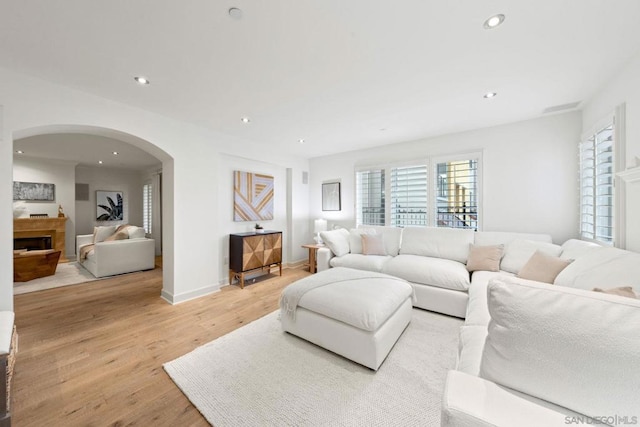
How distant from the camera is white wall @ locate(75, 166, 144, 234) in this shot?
21.7 feet

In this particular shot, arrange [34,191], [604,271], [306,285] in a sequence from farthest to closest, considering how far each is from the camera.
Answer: [34,191]
[306,285]
[604,271]

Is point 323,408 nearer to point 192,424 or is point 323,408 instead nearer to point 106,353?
point 192,424

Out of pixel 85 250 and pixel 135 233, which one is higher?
pixel 135 233

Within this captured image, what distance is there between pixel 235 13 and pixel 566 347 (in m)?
2.31

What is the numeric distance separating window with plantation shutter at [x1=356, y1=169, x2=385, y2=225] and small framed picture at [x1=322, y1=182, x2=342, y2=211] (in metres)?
0.48

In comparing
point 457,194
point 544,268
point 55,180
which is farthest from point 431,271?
point 55,180

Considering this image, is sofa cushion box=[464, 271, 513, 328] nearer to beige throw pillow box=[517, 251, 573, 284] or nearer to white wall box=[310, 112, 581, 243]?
beige throw pillow box=[517, 251, 573, 284]

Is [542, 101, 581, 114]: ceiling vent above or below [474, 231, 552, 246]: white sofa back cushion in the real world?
above

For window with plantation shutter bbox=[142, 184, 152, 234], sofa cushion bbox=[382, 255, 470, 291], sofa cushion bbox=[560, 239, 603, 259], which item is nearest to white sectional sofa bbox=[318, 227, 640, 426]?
sofa cushion bbox=[382, 255, 470, 291]

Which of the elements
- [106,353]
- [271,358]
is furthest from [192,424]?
[106,353]

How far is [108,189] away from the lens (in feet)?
23.0

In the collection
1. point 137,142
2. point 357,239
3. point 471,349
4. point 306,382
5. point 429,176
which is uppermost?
point 137,142

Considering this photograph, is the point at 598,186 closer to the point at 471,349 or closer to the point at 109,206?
the point at 471,349

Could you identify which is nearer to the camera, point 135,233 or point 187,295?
point 187,295
